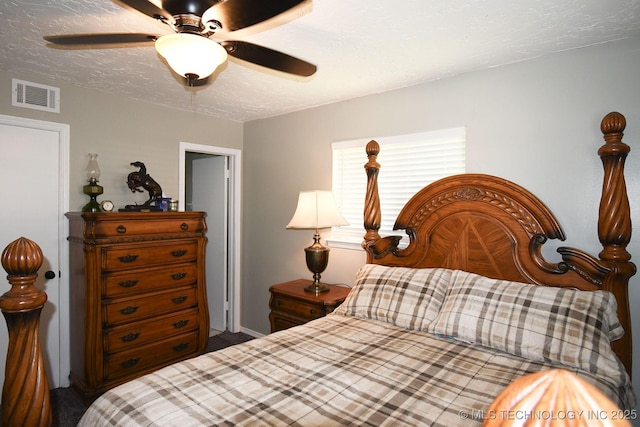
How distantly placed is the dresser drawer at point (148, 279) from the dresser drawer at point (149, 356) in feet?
1.50

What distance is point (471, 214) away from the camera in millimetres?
2287

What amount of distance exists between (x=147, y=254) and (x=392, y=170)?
82.4 inches

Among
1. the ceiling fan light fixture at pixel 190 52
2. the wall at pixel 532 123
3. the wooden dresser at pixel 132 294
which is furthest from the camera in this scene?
the wooden dresser at pixel 132 294

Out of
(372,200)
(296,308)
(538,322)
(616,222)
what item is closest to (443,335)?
(538,322)

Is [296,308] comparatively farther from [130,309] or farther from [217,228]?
[217,228]

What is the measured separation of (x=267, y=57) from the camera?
1.57 metres

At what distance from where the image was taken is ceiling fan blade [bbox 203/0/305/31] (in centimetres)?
117

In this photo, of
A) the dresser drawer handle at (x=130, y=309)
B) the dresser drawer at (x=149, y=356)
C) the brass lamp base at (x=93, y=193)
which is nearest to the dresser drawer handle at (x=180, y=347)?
the dresser drawer at (x=149, y=356)

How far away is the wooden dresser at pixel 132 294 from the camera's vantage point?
2492 mm

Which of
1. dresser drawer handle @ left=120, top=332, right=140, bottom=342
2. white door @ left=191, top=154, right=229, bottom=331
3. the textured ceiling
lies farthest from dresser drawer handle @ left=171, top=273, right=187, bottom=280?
the textured ceiling

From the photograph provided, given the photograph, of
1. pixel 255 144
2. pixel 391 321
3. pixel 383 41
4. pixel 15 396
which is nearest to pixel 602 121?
pixel 383 41

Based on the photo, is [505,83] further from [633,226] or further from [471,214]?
[633,226]

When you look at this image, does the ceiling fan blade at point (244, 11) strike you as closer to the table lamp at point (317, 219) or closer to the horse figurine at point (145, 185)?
the table lamp at point (317, 219)

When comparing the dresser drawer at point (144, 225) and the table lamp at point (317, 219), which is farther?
the table lamp at point (317, 219)
